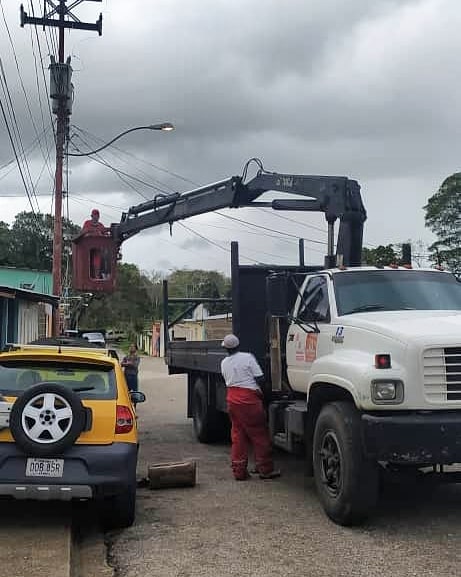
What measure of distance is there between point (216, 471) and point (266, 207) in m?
4.51

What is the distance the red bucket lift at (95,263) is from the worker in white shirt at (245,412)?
350 inches

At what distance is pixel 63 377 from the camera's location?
6.84 m

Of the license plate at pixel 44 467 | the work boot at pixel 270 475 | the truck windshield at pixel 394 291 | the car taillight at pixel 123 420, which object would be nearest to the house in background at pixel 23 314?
the work boot at pixel 270 475

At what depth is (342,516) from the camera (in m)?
6.69

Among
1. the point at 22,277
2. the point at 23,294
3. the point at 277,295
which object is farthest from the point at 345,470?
the point at 22,277

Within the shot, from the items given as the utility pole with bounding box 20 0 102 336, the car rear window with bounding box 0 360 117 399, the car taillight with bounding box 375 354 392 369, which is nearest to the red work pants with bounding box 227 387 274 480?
the car rear window with bounding box 0 360 117 399

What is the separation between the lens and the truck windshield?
7715 mm

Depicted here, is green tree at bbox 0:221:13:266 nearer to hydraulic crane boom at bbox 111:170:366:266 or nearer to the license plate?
hydraulic crane boom at bbox 111:170:366:266

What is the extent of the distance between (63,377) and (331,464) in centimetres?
256

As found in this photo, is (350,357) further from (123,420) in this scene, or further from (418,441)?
(123,420)

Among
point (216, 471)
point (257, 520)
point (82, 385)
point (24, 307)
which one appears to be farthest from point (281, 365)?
point (24, 307)

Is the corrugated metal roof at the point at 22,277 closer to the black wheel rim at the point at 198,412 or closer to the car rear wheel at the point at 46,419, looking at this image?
the black wheel rim at the point at 198,412

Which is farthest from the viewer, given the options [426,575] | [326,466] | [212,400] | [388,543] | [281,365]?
[212,400]

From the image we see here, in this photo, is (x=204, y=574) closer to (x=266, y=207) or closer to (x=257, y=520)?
(x=257, y=520)
